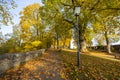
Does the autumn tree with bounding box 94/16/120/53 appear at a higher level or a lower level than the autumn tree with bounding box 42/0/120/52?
lower

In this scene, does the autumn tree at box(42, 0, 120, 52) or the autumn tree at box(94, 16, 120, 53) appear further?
the autumn tree at box(94, 16, 120, 53)

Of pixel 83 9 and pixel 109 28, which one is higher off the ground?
pixel 83 9

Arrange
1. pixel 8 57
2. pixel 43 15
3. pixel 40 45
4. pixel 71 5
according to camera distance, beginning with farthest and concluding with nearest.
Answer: pixel 40 45 < pixel 43 15 < pixel 71 5 < pixel 8 57

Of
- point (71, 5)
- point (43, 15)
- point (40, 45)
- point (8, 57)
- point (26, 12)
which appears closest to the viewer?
point (8, 57)

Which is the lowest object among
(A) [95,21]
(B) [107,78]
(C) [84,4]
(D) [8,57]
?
(B) [107,78]

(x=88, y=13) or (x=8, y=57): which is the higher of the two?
(x=88, y=13)

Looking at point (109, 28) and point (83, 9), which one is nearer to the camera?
point (83, 9)

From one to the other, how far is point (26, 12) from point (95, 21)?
1946 cm

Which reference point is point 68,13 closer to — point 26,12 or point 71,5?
point 71,5

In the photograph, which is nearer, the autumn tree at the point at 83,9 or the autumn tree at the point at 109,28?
the autumn tree at the point at 83,9

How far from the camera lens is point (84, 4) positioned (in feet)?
82.9

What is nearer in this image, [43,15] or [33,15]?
[43,15]

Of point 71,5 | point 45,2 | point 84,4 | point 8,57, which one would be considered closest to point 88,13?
point 84,4

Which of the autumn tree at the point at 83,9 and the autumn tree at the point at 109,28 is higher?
the autumn tree at the point at 83,9
